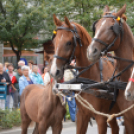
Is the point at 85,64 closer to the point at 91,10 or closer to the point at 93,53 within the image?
the point at 93,53

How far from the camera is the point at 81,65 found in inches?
194

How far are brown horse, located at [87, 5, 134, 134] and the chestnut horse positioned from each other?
432 mm

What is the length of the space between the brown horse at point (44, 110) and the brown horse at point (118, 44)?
63.4 inches

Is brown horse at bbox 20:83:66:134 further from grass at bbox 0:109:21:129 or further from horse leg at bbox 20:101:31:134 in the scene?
grass at bbox 0:109:21:129

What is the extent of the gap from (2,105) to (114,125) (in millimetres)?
4228

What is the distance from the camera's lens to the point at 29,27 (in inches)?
596

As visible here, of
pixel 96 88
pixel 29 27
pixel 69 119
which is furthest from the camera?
pixel 29 27

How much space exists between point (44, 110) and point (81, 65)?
4.39 ft

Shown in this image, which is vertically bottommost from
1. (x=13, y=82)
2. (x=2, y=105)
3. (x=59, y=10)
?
(x=2, y=105)

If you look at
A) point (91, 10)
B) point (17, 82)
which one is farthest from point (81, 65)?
point (91, 10)

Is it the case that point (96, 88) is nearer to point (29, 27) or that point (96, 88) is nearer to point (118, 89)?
point (118, 89)

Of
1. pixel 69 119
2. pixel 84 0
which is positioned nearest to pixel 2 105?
pixel 69 119

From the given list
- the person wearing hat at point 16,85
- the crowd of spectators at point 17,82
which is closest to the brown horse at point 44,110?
the crowd of spectators at point 17,82

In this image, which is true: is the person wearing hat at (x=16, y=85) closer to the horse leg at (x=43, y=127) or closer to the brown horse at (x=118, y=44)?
the horse leg at (x=43, y=127)
